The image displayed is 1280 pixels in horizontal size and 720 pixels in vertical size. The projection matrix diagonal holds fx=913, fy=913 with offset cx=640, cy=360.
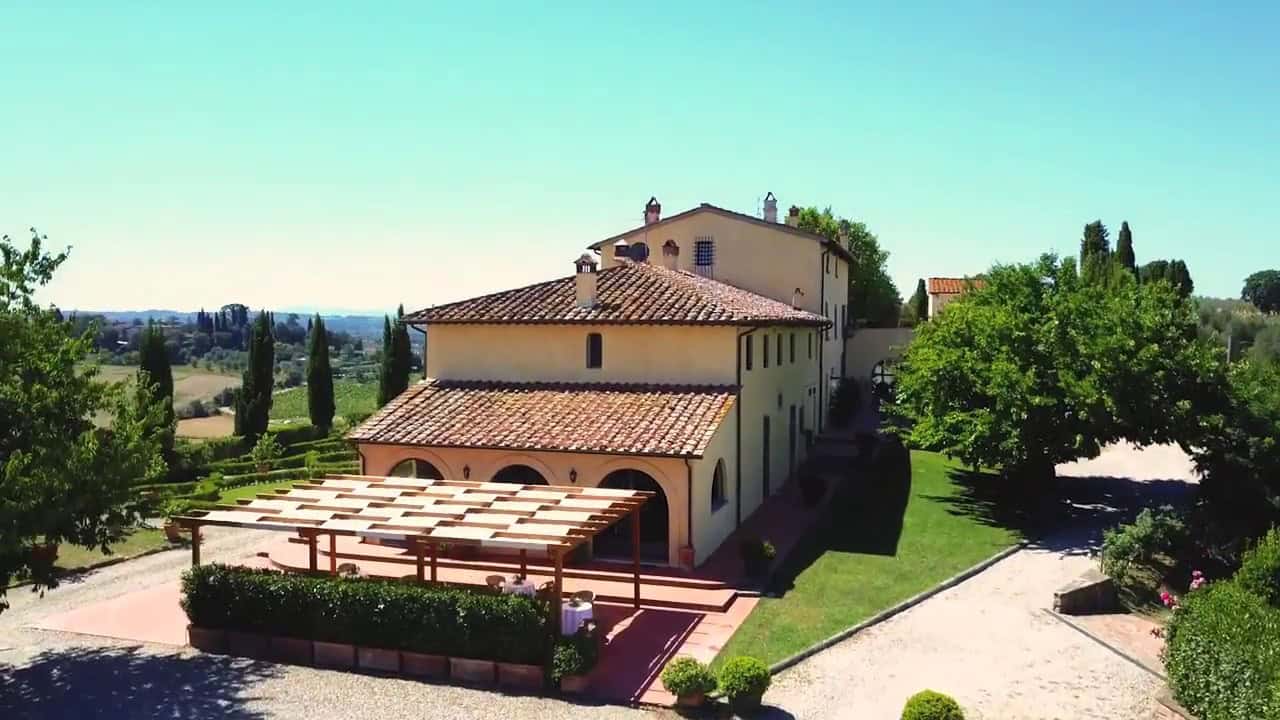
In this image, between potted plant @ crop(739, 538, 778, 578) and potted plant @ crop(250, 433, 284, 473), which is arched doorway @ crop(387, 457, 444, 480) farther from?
potted plant @ crop(250, 433, 284, 473)

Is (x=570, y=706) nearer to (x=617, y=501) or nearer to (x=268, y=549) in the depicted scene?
(x=617, y=501)

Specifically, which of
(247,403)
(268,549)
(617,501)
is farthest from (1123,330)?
(247,403)

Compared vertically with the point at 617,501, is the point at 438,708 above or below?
below

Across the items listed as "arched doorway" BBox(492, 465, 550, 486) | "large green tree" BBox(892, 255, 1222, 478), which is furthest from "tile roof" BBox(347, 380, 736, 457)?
"large green tree" BBox(892, 255, 1222, 478)

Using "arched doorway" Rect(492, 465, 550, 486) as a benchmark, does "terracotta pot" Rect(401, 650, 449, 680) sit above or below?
below

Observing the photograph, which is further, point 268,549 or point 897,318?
point 897,318

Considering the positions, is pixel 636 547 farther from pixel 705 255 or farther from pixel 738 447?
pixel 705 255
